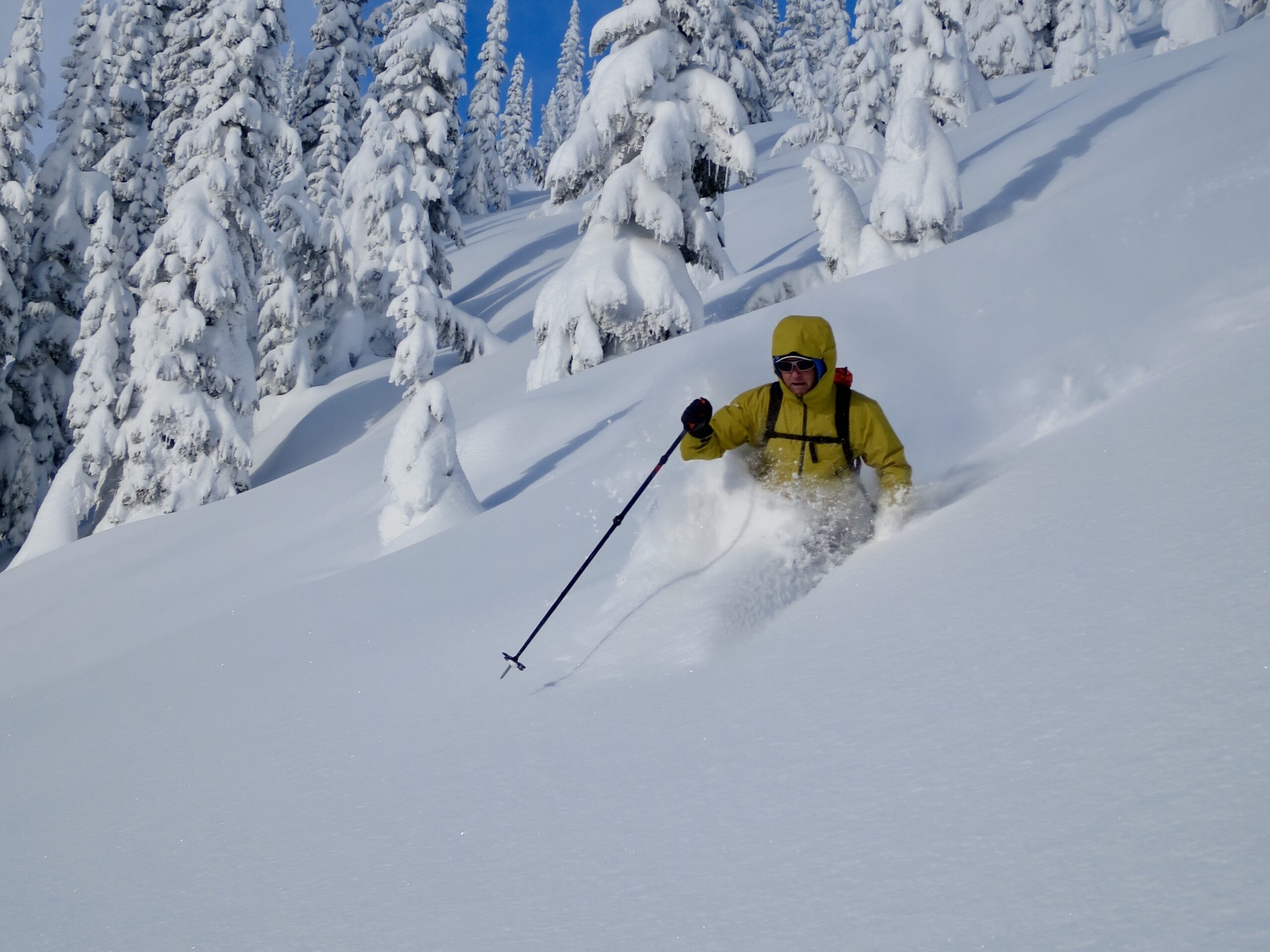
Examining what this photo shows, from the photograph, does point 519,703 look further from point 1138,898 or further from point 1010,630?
point 1138,898

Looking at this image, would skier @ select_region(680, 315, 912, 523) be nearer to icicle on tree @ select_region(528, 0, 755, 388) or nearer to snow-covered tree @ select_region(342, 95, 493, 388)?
icicle on tree @ select_region(528, 0, 755, 388)

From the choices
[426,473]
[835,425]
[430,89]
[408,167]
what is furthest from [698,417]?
[430,89]

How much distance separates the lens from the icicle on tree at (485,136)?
49906 millimetres

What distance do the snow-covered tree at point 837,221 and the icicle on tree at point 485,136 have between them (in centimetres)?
3515

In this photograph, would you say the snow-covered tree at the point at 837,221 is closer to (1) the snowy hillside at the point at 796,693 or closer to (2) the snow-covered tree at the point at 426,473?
(1) the snowy hillside at the point at 796,693

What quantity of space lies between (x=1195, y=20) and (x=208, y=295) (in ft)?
107

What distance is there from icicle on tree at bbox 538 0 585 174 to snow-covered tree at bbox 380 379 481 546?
73.8 m

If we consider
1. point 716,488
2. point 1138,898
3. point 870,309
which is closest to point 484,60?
point 870,309

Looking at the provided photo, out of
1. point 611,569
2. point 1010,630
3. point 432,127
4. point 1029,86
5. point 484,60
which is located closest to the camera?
point 1010,630

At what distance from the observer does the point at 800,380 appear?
16.6 ft

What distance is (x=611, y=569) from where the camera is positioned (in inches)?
248

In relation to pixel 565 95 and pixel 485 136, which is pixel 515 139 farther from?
pixel 485 136

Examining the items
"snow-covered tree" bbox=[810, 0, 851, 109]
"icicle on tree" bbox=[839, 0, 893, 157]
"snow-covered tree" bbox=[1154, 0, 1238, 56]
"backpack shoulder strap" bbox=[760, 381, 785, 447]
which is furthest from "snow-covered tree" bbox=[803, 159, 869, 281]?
"snow-covered tree" bbox=[810, 0, 851, 109]

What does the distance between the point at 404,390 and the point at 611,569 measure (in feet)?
67.4
